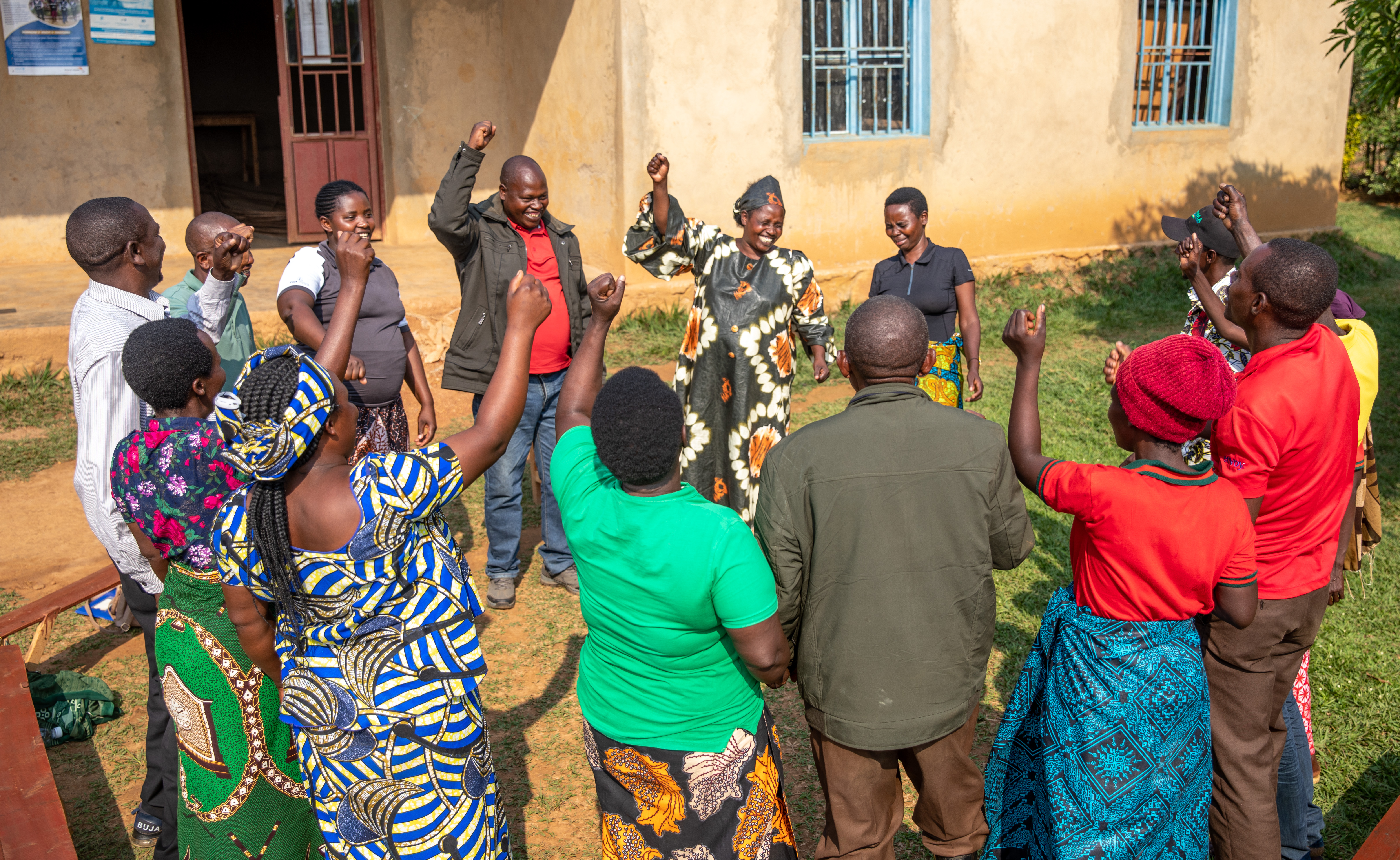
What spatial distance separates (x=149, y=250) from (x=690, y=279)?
6127 mm

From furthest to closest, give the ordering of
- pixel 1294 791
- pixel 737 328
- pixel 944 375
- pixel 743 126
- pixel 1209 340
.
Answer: pixel 743 126, pixel 944 375, pixel 737 328, pixel 1209 340, pixel 1294 791

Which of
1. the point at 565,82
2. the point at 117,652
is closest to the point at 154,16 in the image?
the point at 565,82

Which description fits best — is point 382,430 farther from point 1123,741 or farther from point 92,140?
point 92,140

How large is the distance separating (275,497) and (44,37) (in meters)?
8.91

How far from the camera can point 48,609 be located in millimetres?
4410

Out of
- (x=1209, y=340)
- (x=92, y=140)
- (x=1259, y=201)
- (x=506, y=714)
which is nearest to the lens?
(x=1209, y=340)

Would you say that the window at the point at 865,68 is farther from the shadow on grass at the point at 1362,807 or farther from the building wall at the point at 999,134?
the shadow on grass at the point at 1362,807

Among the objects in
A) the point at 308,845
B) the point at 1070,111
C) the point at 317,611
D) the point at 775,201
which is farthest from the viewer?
the point at 1070,111

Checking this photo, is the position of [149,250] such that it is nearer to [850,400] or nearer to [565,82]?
[850,400]

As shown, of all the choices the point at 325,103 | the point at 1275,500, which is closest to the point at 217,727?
the point at 1275,500

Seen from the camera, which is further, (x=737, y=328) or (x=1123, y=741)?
(x=737, y=328)

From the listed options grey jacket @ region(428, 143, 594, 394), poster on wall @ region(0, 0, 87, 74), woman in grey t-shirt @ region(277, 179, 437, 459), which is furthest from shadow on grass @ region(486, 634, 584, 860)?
poster on wall @ region(0, 0, 87, 74)

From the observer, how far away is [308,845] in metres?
2.93

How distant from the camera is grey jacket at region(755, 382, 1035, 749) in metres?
2.55
